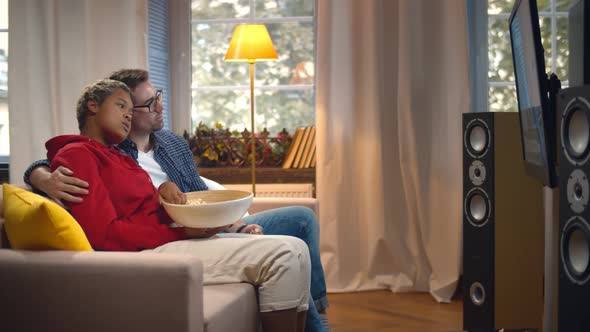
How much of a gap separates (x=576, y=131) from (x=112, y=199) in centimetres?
145

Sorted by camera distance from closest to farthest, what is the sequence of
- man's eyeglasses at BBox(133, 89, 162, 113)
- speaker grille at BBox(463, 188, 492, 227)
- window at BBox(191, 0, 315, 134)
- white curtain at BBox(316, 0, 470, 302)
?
man's eyeglasses at BBox(133, 89, 162, 113), speaker grille at BBox(463, 188, 492, 227), white curtain at BBox(316, 0, 470, 302), window at BBox(191, 0, 315, 134)

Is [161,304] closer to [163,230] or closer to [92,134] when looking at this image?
[163,230]

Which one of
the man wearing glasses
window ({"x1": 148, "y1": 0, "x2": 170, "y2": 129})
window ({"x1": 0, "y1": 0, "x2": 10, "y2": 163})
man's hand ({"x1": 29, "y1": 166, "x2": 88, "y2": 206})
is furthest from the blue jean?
window ({"x1": 0, "y1": 0, "x2": 10, "y2": 163})

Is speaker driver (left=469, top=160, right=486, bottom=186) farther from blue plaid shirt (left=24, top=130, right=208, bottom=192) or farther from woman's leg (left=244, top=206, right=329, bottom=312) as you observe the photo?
blue plaid shirt (left=24, top=130, right=208, bottom=192)

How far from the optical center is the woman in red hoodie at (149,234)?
2176 millimetres

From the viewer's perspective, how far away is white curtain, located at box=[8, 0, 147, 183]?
368cm

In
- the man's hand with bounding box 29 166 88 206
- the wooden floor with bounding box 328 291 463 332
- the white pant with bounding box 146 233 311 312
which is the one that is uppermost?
the man's hand with bounding box 29 166 88 206

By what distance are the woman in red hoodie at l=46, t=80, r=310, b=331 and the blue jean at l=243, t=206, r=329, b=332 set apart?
1.50 ft

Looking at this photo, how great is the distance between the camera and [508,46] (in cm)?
418

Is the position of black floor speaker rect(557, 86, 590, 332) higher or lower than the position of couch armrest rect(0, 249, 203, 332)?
higher

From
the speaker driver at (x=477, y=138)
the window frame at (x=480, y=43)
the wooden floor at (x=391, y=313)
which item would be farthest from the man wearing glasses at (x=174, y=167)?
the window frame at (x=480, y=43)

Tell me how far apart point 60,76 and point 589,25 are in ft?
9.16

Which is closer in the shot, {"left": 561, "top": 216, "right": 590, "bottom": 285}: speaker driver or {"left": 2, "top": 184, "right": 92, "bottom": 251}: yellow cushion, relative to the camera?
{"left": 561, "top": 216, "right": 590, "bottom": 285}: speaker driver

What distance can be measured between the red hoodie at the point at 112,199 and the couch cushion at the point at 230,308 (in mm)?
270
